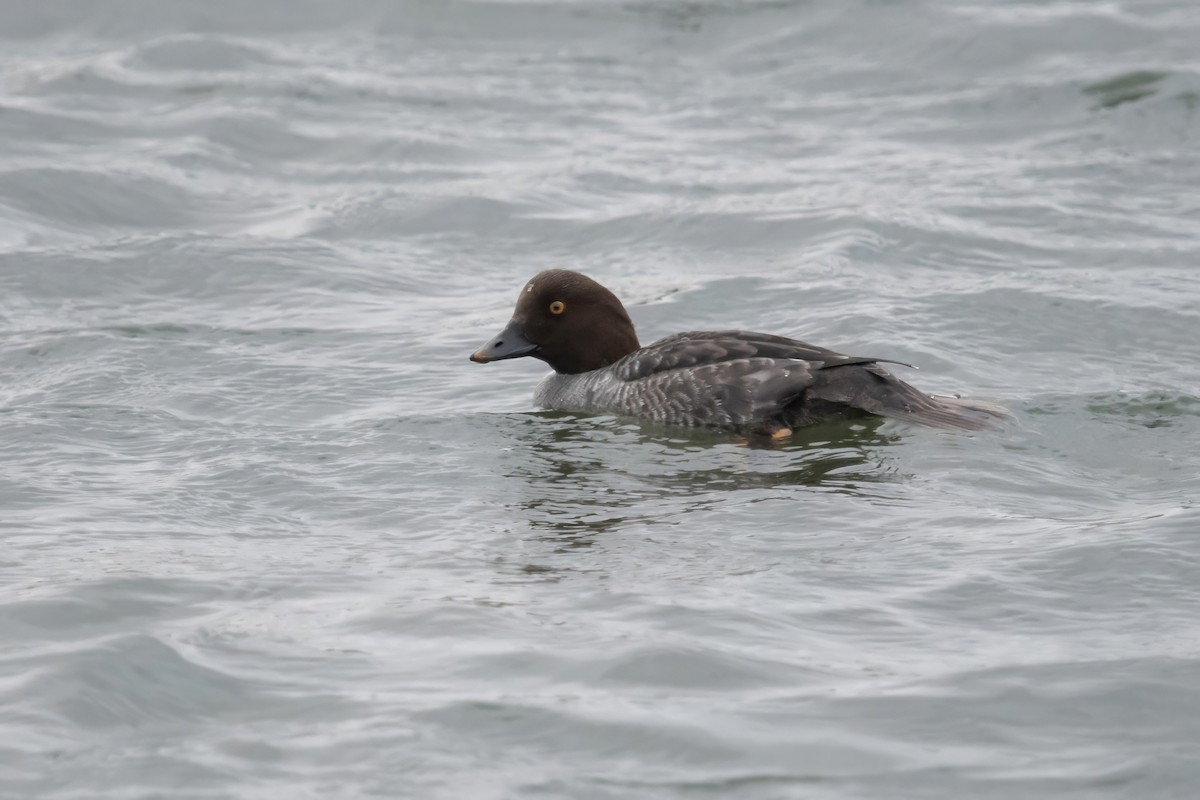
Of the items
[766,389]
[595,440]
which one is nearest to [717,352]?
[766,389]

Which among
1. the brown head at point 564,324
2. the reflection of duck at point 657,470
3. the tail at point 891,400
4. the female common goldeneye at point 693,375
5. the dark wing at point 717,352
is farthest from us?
the brown head at point 564,324

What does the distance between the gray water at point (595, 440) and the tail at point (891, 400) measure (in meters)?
0.19

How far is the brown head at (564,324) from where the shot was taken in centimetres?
1048

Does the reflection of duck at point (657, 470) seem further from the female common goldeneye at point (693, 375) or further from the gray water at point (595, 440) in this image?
the female common goldeneye at point (693, 375)

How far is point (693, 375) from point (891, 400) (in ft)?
3.81

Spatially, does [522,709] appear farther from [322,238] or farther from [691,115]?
[691,115]

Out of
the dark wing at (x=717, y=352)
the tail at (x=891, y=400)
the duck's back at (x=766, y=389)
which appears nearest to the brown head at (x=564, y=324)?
the dark wing at (x=717, y=352)

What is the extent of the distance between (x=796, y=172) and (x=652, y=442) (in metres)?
7.56

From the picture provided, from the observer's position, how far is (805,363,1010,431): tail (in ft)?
30.2

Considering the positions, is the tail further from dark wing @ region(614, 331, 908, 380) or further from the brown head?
the brown head

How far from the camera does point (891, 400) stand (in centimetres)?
923

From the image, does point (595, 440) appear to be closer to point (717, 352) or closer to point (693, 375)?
point (693, 375)

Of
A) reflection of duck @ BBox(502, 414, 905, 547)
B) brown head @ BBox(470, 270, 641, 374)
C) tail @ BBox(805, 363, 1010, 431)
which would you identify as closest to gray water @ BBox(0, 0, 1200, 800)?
reflection of duck @ BBox(502, 414, 905, 547)

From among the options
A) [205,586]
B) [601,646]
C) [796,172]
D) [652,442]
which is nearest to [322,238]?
[796,172]
